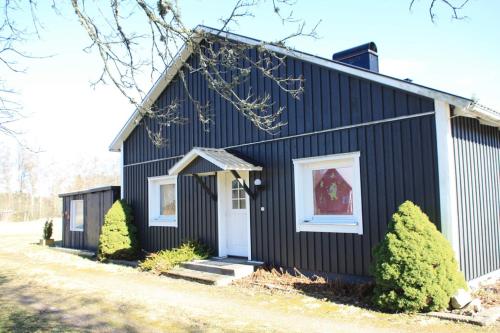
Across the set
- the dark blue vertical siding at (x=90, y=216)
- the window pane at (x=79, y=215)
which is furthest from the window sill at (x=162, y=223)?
the window pane at (x=79, y=215)

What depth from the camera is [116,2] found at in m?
4.84

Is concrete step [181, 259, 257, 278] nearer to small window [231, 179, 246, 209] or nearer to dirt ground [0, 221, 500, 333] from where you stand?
dirt ground [0, 221, 500, 333]

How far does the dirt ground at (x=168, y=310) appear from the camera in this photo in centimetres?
607

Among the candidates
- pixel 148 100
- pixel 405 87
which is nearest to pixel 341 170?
pixel 405 87

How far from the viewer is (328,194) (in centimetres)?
892

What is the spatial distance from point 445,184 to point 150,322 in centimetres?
507

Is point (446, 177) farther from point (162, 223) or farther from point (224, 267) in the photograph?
point (162, 223)

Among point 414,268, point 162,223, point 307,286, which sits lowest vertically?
point 307,286

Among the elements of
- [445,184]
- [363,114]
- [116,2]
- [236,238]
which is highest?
[116,2]

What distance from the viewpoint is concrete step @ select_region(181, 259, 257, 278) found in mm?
9449

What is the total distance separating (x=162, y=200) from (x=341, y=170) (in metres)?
6.56

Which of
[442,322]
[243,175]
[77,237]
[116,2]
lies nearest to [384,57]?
[243,175]

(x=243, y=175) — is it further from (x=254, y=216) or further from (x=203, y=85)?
(x=203, y=85)

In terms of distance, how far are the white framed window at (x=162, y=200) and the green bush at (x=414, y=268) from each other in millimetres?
7259
